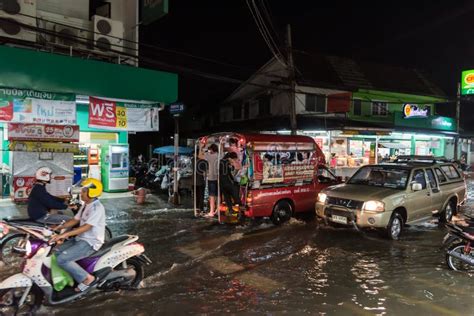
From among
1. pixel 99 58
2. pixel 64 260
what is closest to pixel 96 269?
pixel 64 260

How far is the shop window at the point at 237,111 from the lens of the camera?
3478cm

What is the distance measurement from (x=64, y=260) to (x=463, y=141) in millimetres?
40851

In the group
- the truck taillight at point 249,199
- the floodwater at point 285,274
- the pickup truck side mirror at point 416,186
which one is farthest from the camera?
the truck taillight at point 249,199

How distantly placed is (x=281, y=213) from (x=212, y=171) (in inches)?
83.6

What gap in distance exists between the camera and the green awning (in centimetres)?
1051

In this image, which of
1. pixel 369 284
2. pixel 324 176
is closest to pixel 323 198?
pixel 324 176

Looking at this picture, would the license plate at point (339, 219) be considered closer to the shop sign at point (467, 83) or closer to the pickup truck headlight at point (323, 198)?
the pickup truck headlight at point (323, 198)

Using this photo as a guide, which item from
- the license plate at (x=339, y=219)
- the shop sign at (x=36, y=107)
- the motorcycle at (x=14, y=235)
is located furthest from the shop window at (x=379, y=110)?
the motorcycle at (x=14, y=235)

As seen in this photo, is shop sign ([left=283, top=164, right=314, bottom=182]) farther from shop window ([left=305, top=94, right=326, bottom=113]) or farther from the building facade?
shop window ([left=305, top=94, right=326, bottom=113])

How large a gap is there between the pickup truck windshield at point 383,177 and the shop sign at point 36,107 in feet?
27.3

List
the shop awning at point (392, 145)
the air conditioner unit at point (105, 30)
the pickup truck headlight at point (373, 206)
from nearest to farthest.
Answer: the pickup truck headlight at point (373, 206)
the air conditioner unit at point (105, 30)
the shop awning at point (392, 145)

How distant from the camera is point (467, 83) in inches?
1045

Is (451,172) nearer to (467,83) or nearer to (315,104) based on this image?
(315,104)

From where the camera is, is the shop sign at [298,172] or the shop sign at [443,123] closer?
the shop sign at [298,172]
